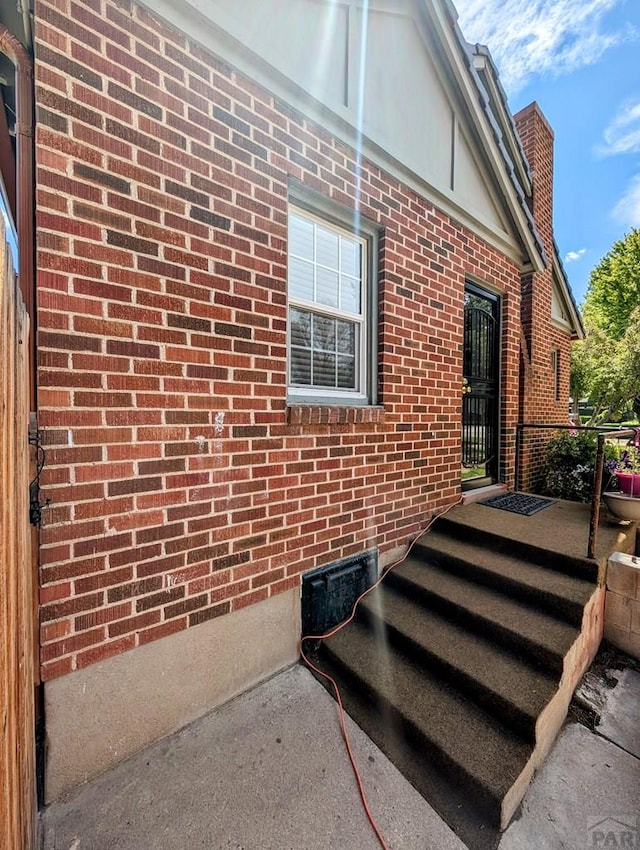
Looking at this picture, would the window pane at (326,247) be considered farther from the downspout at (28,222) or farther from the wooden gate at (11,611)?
the wooden gate at (11,611)

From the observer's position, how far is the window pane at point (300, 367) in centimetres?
274

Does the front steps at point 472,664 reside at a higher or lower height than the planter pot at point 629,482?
lower

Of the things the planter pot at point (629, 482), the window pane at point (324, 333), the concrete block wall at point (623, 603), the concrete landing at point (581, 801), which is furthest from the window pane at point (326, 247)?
the concrete landing at point (581, 801)

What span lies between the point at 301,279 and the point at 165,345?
47.5 inches

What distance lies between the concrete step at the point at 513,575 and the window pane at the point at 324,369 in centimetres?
168

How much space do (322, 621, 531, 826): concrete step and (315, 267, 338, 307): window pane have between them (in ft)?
8.15

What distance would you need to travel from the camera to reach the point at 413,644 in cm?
242

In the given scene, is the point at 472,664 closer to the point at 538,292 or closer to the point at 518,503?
the point at 518,503

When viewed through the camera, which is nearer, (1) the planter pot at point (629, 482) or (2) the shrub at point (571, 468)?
(1) the planter pot at point (629, 482)

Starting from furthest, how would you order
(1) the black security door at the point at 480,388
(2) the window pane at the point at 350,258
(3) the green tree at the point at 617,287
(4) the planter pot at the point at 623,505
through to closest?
(3) the green tree at the point at 617,287, (1) the black security door at the point at 480,388, (4) the planter pot at the point at 623,505, (2) the window pane at the point at 350,258

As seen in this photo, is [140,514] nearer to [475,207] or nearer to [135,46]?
[135,46]

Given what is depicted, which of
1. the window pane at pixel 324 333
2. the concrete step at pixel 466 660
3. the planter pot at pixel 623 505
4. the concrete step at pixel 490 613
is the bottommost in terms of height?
the concrete step at pixel 466 660

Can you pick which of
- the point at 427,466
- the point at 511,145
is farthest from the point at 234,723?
the point at 511,145

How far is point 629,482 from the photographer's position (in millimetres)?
3305
